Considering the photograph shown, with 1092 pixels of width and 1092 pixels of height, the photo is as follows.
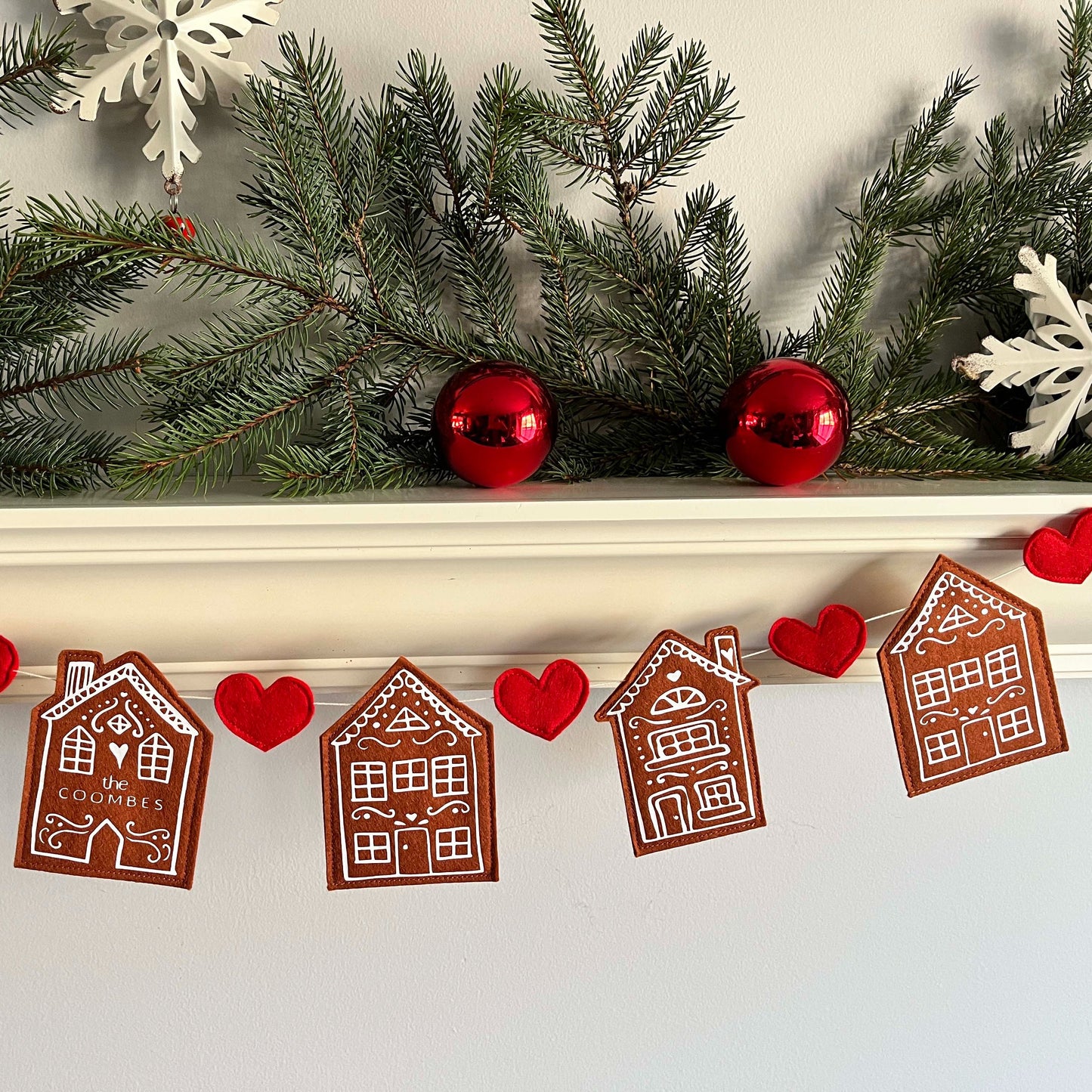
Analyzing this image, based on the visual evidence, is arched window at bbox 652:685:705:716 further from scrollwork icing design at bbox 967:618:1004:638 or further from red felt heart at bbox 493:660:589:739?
scrollwork icing design at bbox 967:618:1004:638

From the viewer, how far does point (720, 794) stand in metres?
0.58

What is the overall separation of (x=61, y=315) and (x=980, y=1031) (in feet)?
2.75

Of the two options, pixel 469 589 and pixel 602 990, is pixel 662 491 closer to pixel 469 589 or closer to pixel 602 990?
pixel 469 589

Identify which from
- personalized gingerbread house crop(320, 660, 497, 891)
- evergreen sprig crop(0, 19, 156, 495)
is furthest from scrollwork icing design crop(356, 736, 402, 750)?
evergreen sprig crop(0, 19, 156, 495)

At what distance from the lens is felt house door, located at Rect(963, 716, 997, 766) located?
0.59 m

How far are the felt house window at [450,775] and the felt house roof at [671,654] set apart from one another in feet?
0.30

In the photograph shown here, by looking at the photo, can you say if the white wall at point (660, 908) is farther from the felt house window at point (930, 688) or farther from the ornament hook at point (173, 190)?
the felt house window at point (930, 688)

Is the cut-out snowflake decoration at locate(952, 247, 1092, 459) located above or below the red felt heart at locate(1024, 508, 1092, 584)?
above

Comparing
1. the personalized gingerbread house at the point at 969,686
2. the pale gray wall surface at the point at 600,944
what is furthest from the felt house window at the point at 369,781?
the personalized gingerbread house at the point at 969,686

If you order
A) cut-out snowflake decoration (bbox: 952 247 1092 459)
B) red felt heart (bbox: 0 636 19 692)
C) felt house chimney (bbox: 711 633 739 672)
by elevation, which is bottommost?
felt house chimney (bbox: 711 633 739 672)

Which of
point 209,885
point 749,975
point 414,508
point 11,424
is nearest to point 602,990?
point 749,975

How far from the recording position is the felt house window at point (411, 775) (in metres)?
0.56

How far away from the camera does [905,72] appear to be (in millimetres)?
643

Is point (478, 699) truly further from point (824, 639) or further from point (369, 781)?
point (824, 639)
